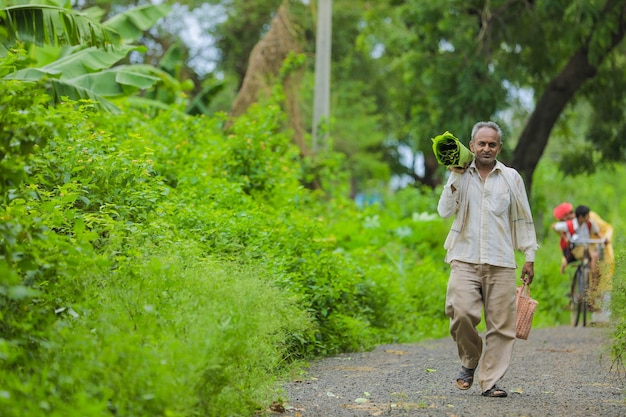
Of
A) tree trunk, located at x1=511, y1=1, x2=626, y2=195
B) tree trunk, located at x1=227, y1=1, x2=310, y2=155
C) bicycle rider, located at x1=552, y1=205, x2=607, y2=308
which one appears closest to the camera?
bicycle rider, located at x1=552, y1=205, x2=607, y2=308

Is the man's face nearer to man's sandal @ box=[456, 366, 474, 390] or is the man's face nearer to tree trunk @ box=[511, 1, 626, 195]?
man's sandal @ box=[456, 366, 474, 390]

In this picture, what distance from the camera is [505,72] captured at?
21562mm

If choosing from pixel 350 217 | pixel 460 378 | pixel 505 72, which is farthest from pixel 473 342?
pixel 505 72

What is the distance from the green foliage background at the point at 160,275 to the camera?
5547mm

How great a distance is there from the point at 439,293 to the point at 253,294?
955 centimetres

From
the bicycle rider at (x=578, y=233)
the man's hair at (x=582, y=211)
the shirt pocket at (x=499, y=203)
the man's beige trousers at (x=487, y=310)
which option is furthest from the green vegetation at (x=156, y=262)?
the man's hair at (x=582, y=211)

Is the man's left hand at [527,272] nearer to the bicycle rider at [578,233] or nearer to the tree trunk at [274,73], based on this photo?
the bicycle rider at [578,233]

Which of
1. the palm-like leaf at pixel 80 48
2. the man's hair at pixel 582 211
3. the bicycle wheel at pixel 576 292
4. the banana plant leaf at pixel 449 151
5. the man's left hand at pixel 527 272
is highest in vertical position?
the palm-like leaf at pixel 80 48

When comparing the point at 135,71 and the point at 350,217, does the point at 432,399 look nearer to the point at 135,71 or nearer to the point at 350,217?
the point at 135,71

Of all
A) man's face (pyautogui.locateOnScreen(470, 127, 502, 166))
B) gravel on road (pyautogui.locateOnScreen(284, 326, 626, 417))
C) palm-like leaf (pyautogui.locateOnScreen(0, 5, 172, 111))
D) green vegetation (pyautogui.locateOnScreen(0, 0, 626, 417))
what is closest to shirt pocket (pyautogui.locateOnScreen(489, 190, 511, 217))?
man's face (pyautogui.locateOnScreen(470, 127, 502, 166))

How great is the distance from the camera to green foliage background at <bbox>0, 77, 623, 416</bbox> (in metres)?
5.55

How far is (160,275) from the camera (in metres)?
6.58

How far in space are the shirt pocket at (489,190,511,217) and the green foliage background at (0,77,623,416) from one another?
5.79ft

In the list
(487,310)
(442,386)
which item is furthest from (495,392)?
(442,386)
